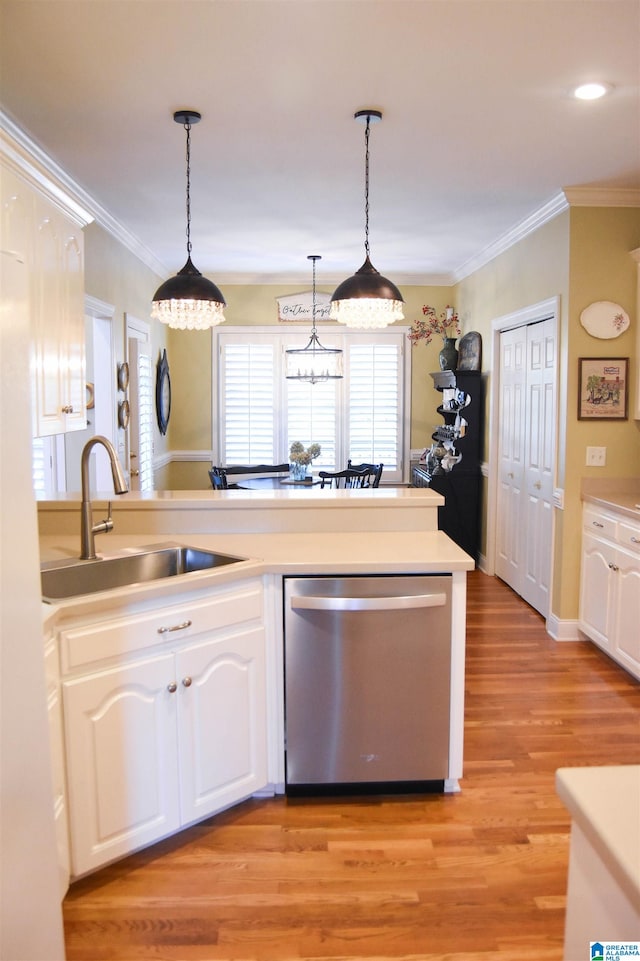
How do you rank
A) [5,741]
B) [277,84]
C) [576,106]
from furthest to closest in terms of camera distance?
[576,106]
[277,84]
[5,741]

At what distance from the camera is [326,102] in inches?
112

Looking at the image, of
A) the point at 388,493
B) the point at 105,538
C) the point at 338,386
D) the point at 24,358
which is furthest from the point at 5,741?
the point at 338,386

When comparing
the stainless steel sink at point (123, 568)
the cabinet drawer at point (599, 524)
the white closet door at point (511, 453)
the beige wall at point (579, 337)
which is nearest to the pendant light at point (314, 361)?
the white closet door at point (511, 453)

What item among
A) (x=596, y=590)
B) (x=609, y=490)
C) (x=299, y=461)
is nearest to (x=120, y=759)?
(x=596, y=590)

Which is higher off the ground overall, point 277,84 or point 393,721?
point 277,84

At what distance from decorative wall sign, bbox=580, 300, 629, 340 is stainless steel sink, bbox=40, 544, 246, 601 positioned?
2.70 metres

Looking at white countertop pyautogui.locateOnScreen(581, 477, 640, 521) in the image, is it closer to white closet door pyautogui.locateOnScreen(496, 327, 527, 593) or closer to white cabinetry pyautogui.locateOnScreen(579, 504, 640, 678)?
white cabinetry pyautogui.locateOnScreen(579, 504, 640, 678)

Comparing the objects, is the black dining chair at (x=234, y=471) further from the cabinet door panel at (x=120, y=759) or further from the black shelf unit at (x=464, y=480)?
the cabinet door panel at (x=120, y=759)

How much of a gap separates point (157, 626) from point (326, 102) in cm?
215

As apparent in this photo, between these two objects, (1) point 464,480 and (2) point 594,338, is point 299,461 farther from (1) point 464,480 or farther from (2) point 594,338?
(2) point 594,338

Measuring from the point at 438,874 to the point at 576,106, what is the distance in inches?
114

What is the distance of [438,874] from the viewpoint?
2160 mm

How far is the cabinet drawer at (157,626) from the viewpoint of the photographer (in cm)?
199

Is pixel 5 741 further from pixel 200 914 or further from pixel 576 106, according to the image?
pixel 576 106
